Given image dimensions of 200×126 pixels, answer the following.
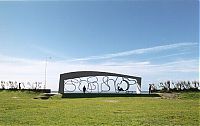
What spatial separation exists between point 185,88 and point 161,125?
2526 cm

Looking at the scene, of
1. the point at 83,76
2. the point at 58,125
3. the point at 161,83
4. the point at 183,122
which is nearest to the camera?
the point at 58,125

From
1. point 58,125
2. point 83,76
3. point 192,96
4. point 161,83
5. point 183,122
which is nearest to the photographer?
point 58,125

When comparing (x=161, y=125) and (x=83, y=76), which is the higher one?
(x=83, y=76)

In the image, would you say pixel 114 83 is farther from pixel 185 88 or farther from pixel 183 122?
pixel 183 122

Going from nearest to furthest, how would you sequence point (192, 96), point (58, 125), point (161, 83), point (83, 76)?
1. point (58, 125)
2. point (192, 96)
3. point (83, 76)
4. point (161, 83)

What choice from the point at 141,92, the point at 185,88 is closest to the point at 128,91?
the point at 141,92

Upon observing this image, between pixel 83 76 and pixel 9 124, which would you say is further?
pixel 83 76

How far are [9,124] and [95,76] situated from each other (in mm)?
23640

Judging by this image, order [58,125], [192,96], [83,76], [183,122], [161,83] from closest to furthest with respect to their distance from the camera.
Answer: [58,125], [183,122], [192,96], [83,76], [161,83]

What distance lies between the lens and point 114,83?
1286 inches

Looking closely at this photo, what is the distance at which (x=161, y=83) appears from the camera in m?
34.2

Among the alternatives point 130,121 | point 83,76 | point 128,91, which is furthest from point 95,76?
point 130,121

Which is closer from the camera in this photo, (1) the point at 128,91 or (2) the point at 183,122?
(2) the point at 183,122

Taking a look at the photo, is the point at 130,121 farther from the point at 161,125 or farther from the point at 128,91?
the point at 128,91
